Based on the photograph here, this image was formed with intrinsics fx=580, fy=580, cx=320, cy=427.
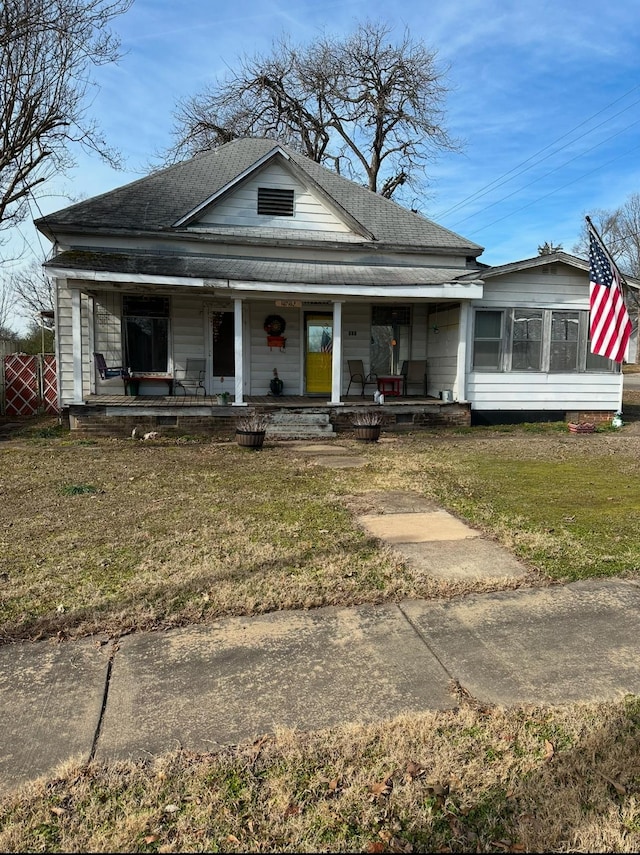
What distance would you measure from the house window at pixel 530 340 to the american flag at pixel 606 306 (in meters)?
3.19

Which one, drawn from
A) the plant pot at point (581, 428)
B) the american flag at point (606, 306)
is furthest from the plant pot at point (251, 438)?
the plant pot at point (581, 428)

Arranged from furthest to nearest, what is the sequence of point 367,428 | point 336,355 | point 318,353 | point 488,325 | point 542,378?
point 318,353
point 542,378
point 488,325
point 336,355
point 367,428

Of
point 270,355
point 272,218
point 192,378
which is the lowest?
point 192,378

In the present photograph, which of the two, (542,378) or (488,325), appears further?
(542,378)

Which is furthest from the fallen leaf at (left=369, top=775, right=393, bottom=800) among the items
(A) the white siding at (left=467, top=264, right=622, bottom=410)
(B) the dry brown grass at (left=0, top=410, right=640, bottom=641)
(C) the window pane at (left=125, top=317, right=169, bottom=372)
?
(C) the window pane at (left=125, top=317, right=169, bottom=372)

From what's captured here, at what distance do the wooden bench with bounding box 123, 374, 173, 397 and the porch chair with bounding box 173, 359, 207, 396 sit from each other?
0.26m

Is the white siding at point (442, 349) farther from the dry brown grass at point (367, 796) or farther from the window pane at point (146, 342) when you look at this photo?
the dry brown grass at point (367, 796)

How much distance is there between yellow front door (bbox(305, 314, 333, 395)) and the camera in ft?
49.4

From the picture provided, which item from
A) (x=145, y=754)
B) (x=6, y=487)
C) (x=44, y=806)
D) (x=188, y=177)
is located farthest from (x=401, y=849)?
(x=188, y=177)

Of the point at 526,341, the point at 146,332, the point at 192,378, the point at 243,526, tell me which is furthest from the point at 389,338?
the point at 243,526

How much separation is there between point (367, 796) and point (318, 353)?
13.4 m

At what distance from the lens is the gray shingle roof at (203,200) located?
524 inches

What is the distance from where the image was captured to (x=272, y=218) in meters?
14.6

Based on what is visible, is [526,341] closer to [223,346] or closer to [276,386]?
[276,386]
